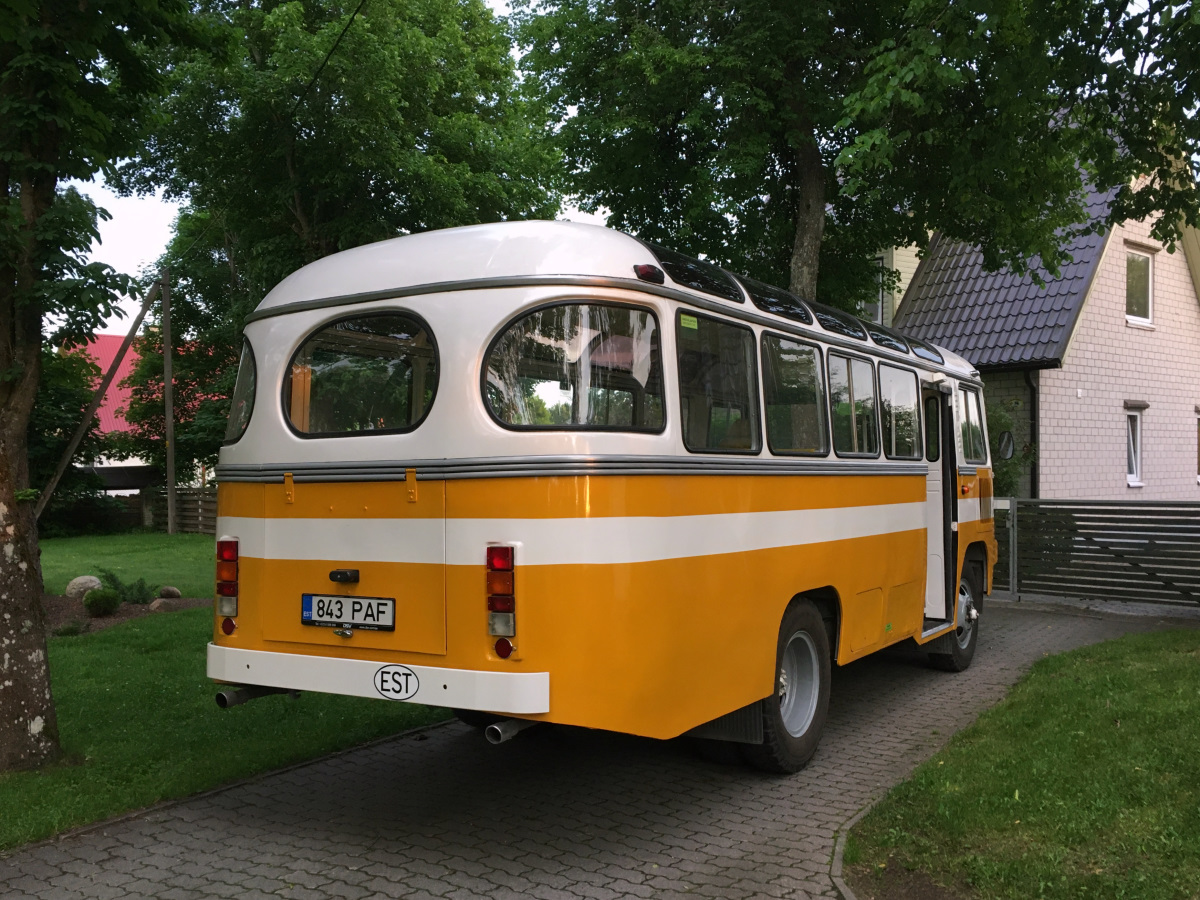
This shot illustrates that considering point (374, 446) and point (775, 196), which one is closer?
point (374, 446)

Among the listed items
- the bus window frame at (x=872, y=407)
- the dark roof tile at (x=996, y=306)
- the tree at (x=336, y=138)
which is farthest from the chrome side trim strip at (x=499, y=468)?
the dark roof tile at (x=996, y=306)

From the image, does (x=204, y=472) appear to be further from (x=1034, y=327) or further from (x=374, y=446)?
(x=374, y=446)

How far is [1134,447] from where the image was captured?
71.8 feet

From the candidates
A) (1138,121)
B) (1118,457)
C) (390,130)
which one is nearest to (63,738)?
(1138,121)

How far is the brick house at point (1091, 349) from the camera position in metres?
19.0

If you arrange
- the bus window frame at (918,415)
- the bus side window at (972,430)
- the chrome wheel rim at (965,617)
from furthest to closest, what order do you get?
1. the bus side window at (972,430)
2. the chrome wheel rim at (965,617)
3. the bus window frame at (918,415)

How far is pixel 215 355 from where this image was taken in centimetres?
3491

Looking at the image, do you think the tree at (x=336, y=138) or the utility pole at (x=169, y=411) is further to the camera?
the utility pole at (x=169, y=411)

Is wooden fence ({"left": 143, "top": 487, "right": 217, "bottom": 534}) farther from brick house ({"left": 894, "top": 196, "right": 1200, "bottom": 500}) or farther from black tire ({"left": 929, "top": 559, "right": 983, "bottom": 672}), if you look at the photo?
black tire ({"left": 929, "top": 559, "right": 983, "bottom": 672})

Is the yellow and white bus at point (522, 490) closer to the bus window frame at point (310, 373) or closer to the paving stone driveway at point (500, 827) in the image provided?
Result: the bus window frame at point (310, 373)

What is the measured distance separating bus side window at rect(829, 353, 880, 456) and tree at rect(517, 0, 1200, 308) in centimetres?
284

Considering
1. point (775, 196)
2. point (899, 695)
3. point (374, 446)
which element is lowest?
point (899, 695)

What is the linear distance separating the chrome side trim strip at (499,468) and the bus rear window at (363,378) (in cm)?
20

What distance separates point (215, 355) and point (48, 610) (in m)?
23.0
